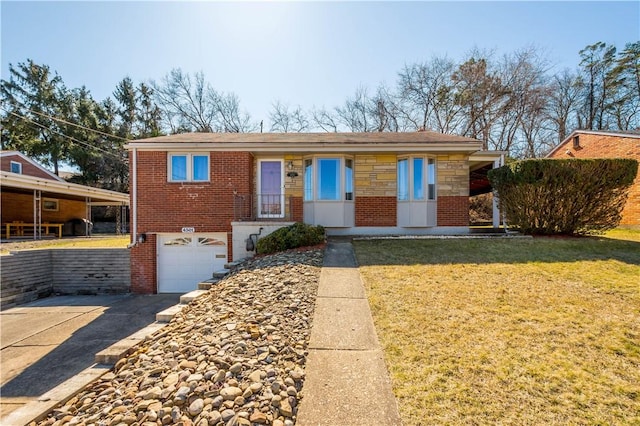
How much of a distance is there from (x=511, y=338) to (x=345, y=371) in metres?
2.13

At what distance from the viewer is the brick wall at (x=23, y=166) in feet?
64.5

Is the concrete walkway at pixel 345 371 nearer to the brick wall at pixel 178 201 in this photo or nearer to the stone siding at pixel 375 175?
the stone siding at pixel 375 175

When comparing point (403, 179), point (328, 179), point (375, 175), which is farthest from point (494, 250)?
point (328, 179)

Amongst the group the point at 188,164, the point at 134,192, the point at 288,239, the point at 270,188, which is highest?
the point at 188,164

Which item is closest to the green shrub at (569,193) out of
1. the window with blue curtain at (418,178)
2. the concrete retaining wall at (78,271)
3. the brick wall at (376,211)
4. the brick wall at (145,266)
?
the window with blue curtain at (418,178)

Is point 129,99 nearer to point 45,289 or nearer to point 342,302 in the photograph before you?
point 45,289

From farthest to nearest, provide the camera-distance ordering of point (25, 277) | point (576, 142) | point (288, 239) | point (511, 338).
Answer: point (576, 142), point (25, 277), point (288, 239), point (511, 338)

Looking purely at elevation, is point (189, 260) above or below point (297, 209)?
below

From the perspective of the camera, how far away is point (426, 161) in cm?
1005

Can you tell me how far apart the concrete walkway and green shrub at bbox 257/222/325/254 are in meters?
3.25

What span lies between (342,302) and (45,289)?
11.6m

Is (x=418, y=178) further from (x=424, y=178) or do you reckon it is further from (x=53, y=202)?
(x=53, y=202)

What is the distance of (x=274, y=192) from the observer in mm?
10523

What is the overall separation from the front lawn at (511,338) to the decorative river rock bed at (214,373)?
1.11 metres
